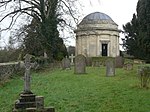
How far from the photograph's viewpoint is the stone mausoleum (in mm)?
43969

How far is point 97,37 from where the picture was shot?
145 feet

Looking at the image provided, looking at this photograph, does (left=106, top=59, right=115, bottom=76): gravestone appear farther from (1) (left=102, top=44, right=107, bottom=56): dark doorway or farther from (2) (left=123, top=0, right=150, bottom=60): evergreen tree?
(1) (left=102, top=44, right=107, bottom=56): dark doorway

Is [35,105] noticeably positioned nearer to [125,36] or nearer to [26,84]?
[26,84]

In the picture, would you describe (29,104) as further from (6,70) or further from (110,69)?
(110,69)

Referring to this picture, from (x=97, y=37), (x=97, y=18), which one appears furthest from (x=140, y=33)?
(x=97, y=18)

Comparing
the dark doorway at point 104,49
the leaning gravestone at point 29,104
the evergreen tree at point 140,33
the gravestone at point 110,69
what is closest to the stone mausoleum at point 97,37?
the dark doorway at point 104,49

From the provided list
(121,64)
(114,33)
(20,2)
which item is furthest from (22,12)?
(114,33)

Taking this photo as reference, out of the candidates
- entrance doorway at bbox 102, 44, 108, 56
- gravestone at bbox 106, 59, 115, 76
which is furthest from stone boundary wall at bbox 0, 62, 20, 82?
entrance doorway at bbox 102, 44, 108, 56

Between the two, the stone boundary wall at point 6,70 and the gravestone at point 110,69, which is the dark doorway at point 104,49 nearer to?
the stone boundary wall at point 6,70

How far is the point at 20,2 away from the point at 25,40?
3.35 meters

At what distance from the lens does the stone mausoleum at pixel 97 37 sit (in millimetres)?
43969

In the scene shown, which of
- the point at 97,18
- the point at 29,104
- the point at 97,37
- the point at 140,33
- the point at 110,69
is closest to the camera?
the point at 29,104

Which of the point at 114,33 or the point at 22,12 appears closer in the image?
the point at 22,12

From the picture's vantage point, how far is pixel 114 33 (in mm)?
44938
